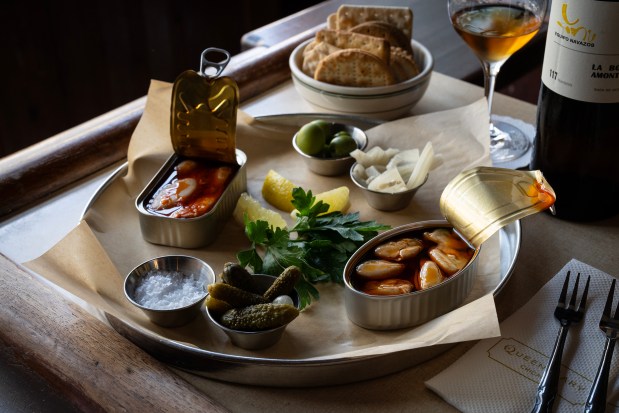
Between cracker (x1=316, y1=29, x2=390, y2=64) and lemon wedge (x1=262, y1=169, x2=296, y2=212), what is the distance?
1.04ft

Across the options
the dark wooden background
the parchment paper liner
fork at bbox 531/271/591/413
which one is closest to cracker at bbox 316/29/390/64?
the parchment paper liner

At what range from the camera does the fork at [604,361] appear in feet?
2.57

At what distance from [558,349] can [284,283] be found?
1.05 ft

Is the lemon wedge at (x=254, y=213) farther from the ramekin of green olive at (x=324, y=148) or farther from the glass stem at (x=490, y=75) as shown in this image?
the glass stem at (x=490, y=75)

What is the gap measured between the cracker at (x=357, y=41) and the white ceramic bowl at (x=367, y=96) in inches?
2.6

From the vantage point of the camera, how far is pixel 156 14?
2.80 metres

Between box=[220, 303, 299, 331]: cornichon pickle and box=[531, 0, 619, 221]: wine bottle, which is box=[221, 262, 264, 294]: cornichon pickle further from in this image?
box=[531, 0, 619, 221]: wine bottle

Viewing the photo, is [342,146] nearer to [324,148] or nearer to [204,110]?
[324,148]

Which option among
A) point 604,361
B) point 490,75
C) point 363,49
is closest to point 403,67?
point 363,49

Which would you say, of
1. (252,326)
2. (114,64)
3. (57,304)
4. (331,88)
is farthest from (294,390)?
(114,64)

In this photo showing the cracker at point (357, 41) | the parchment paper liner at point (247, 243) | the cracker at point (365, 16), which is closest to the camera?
the parchment paper liner at point (247, 243)

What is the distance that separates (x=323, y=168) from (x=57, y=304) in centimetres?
48

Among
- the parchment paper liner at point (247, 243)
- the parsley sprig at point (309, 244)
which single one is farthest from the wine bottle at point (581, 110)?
the parsley sprig at point (309, 244)

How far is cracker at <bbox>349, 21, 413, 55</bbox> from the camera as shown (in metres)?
1.43
